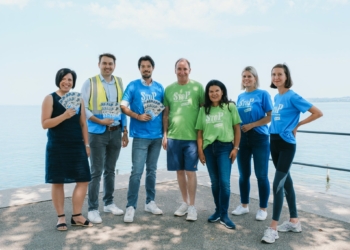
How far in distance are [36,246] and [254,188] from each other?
347cm

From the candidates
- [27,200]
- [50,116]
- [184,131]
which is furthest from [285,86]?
[27,200]

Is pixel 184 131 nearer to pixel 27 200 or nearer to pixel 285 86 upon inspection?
pixel 285 86

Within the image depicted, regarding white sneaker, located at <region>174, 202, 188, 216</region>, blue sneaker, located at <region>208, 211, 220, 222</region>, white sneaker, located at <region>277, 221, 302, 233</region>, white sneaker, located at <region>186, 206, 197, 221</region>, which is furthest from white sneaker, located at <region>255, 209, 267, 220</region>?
white sneaker, located at <region>174, 202, 188, 216</region>

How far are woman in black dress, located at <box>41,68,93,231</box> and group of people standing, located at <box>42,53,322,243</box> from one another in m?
0.01

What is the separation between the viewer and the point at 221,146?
160 inches

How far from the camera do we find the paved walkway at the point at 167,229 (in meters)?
3.59

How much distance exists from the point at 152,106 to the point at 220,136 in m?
0.87

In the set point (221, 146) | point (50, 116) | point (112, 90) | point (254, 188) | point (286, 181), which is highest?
point (112, 90)

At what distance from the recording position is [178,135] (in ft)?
14.2

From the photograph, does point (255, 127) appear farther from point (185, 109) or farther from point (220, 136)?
point (185, 109)

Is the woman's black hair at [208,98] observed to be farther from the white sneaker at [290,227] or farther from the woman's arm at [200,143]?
the white sneaker at [290,227]

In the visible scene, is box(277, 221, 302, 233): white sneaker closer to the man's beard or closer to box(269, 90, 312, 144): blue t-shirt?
box(269, 90, 312, 144): blue t-shirt

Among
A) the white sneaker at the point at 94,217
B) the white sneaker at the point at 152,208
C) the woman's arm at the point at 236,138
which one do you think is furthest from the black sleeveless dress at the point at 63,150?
the woman's arm at the point at 236,138

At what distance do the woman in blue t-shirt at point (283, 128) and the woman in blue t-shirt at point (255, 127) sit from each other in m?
0.35
